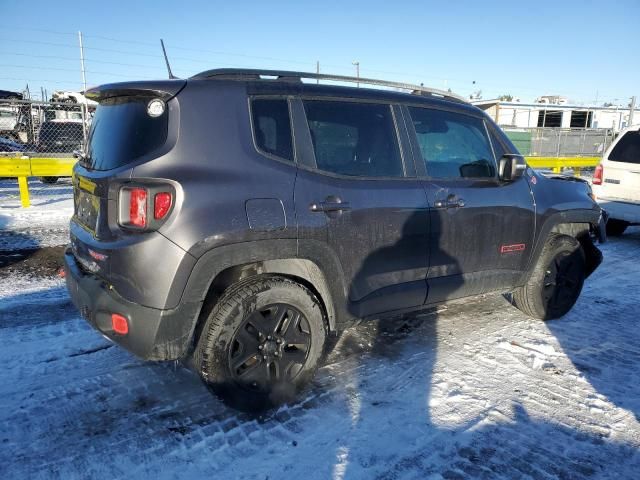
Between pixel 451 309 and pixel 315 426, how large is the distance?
244cm

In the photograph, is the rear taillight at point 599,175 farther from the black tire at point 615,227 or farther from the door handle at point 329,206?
the door handle at point 329,206

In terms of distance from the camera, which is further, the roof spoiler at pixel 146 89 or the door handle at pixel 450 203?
the door handle at pixel 450 203

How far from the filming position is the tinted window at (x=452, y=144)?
3.50m

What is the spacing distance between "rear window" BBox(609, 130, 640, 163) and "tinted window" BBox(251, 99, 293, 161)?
22.5 ft

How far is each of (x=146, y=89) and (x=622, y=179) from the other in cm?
758

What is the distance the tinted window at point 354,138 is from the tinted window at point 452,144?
285 mm

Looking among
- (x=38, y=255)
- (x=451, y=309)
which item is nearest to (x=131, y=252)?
(x=451, y=309)

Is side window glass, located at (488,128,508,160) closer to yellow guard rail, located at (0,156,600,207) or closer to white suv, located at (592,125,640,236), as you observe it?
white suv, located at (592,125,640,236)

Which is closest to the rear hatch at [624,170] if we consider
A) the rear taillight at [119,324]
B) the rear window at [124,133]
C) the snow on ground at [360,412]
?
the snow on ground at [360,412]

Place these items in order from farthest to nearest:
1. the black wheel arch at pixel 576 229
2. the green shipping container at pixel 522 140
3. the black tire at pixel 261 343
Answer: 1. the green shipping container at pixel 522 140
2. the black wheel arch at pixel 576 229
3. the black tire at pixel 261 343

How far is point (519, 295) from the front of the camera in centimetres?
449

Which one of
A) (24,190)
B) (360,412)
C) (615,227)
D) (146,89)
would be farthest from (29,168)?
(615,227)

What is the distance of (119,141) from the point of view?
8.87 feet

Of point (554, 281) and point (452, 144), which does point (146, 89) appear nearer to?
point (452, 144)
